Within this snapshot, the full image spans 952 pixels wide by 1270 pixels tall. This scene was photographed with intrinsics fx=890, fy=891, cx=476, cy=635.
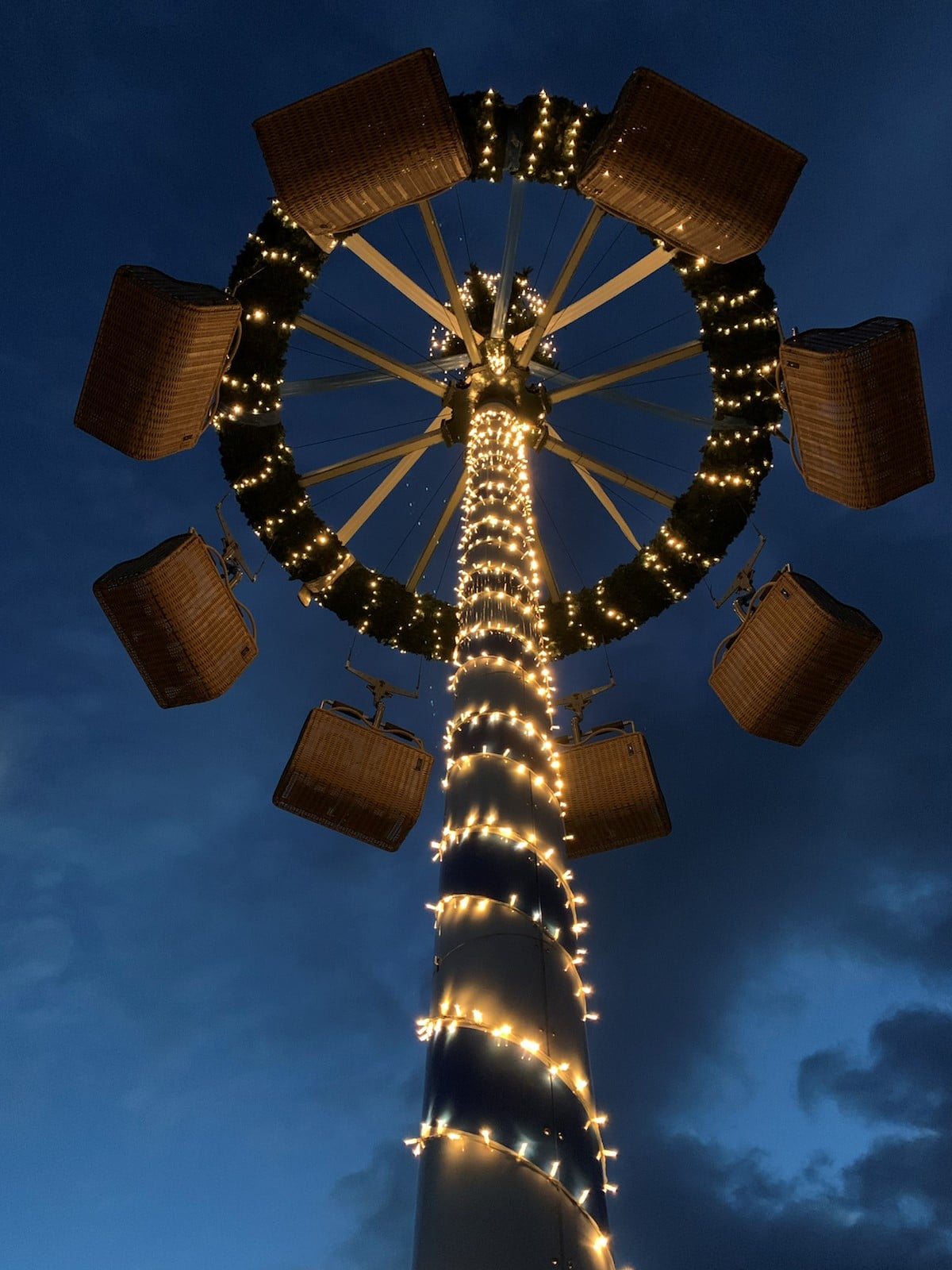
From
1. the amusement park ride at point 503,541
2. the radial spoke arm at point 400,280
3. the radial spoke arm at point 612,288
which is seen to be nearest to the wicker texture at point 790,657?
the amusement park ride at point 503,541

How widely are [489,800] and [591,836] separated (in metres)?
3.94

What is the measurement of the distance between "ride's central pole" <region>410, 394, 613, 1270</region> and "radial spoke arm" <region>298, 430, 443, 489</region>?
451 cm

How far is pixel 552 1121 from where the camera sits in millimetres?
3238

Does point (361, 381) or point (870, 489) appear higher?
point (361, 381)

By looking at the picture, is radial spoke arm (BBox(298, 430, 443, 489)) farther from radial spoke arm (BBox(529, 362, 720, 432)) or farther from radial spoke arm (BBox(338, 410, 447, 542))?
radial spoke arm (BBox(529, 362, 720, 432))

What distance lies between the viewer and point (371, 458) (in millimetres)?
10164

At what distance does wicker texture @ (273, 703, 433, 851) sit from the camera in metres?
8.06

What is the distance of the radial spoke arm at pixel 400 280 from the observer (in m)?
9.25

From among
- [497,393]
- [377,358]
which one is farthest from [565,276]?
[377,358]

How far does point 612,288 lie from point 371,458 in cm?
336

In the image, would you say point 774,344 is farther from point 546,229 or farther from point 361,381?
point 546,229

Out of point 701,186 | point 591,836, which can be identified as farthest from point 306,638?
point 701,186

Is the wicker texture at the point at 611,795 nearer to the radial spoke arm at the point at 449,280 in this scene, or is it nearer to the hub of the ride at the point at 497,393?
the hub of the ride at the point at 497,393

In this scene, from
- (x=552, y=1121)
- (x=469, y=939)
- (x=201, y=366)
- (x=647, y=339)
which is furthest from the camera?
(x=647, y=339)
